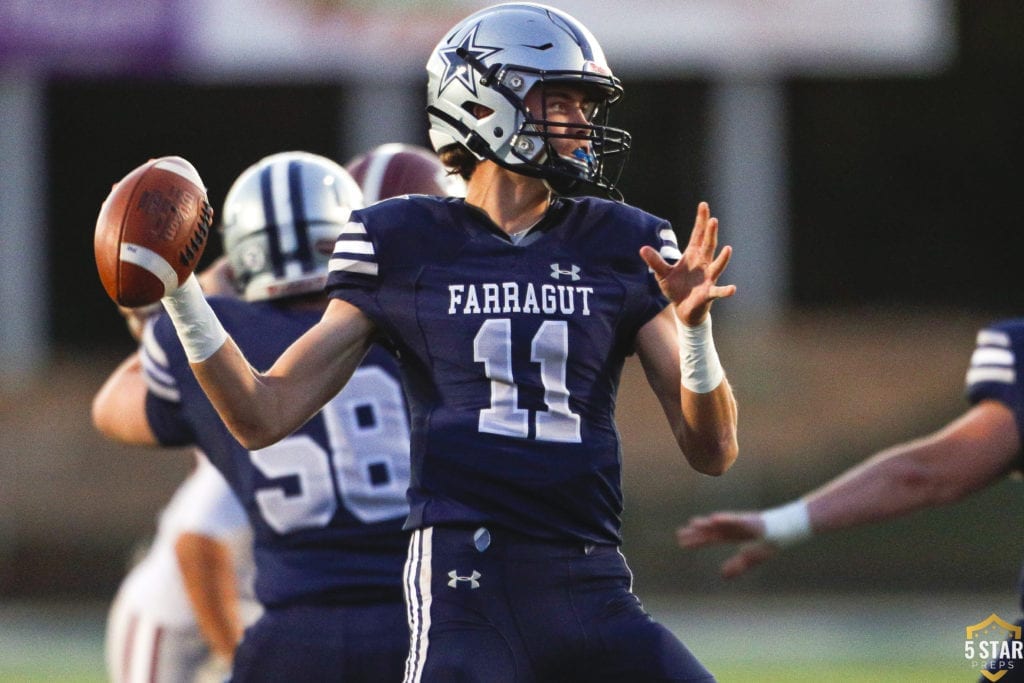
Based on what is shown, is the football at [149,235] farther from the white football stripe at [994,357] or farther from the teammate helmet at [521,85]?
the white football stripe at [994,357]

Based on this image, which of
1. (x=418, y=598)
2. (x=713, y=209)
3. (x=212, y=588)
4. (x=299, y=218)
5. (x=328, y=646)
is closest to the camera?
(x=418, y=598)

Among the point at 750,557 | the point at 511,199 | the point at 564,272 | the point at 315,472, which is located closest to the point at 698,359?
the point at 564,272

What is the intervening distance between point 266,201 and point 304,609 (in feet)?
3.71

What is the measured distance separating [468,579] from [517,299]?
533 mm

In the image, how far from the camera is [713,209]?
1570 cm

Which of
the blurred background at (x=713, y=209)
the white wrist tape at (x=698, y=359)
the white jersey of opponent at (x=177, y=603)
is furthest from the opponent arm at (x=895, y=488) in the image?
the blurred background at (x=713, y=209)

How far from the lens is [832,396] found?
14.4 m

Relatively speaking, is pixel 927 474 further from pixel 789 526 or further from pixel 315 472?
pixel 315 472

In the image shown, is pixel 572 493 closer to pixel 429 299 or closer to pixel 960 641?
pixel 429 299

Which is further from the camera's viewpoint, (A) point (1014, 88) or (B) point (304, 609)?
(A) point (1014, 88)

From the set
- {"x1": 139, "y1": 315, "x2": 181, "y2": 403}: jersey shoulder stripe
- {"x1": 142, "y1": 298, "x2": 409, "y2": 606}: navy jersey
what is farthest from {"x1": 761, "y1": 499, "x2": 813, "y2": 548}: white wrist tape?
{"x1": 139, "y1": 315, "x2": 181, "y2": 403}: jersey shoulder stripe

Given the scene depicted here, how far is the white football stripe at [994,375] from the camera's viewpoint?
378cm

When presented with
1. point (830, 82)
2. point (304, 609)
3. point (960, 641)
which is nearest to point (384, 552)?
point (304, 609)

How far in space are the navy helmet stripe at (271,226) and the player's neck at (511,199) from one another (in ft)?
3.21
